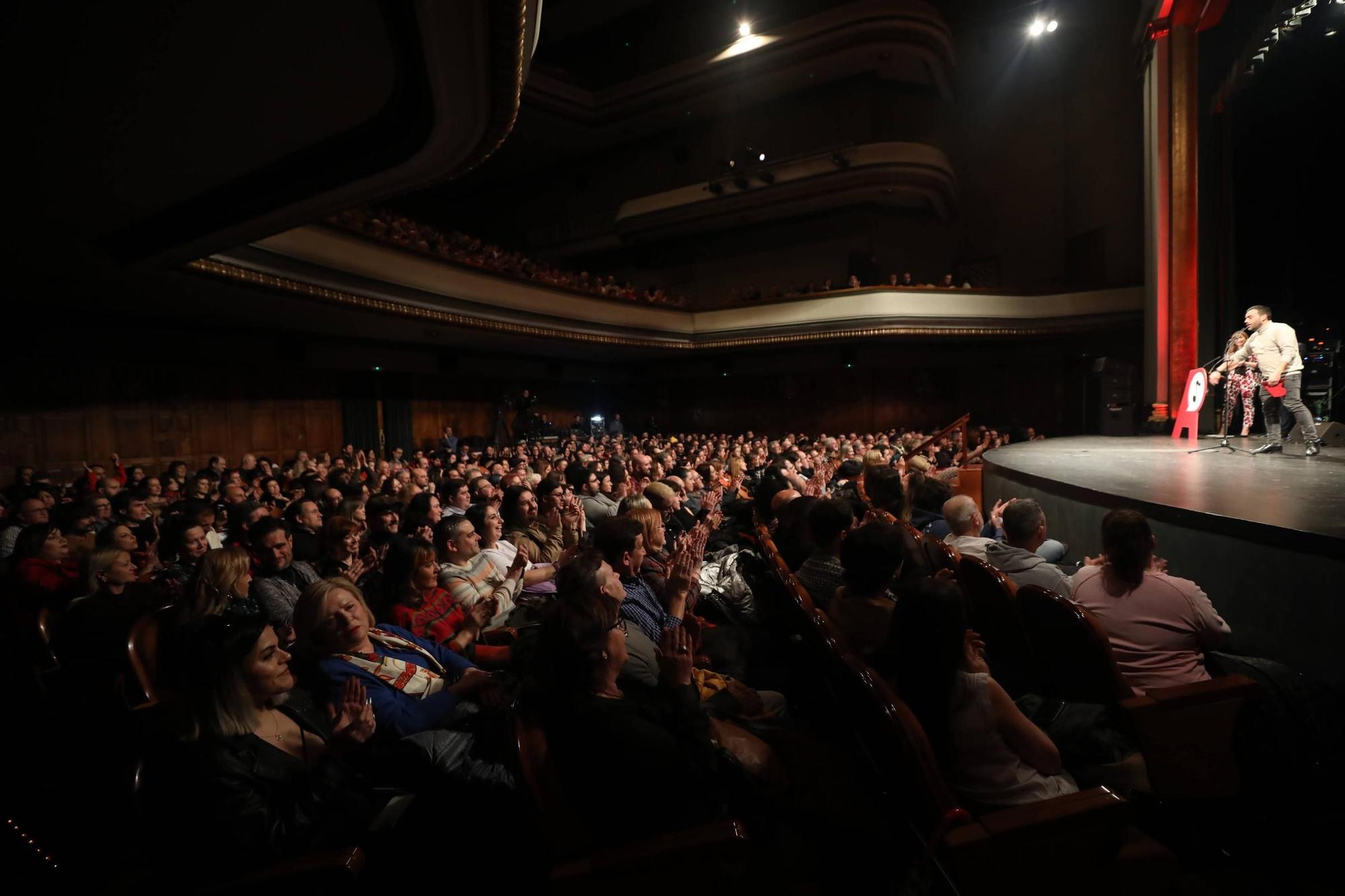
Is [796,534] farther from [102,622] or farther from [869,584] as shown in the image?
[102,622]

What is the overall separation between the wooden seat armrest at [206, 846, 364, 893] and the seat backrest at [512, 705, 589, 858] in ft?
1.01

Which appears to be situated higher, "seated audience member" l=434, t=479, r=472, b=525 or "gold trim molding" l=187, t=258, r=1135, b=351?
"gold trim molding" l=187, t=258, r=1135, b=351

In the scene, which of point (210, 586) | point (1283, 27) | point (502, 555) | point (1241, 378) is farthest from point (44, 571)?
point (1283, 27)

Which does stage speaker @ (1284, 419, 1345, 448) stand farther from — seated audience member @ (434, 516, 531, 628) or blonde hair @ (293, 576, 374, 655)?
blonde hair @ (293, 576, 374, 655)

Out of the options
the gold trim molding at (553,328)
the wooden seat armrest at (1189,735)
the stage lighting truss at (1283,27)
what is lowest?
the wooden seat armrest at (1189,735)

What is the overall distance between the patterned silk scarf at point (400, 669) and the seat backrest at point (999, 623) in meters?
1.58

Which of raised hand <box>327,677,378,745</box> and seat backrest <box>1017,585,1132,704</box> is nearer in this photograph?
raised hand <box>327,677,378,745</box>

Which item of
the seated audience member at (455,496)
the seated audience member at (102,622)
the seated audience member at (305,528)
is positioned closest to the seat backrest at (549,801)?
the seated audience member at (102,622)

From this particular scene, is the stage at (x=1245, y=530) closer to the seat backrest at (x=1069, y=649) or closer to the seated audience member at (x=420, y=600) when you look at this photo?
the seat backrest at (x=1069, y=649)

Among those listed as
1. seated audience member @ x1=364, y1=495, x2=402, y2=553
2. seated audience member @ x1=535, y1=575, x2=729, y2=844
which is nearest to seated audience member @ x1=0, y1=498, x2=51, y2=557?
seated audience member @ x1=364, y1=495, x2=402, y2=553

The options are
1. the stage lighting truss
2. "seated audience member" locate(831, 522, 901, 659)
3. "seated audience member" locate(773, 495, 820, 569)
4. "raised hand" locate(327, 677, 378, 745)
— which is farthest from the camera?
the stage lighting truss

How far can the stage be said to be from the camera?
1.88 meters

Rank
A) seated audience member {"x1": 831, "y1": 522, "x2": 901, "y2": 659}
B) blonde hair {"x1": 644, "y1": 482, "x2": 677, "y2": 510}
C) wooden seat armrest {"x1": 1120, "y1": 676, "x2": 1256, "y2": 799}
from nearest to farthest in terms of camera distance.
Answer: wooden seat armrest {"x1": 1120, "y1": 676, "x2": 1256, "y2": 799}
seated audience member {"x1": 831, "y1": 522, "x2": 901, "y2": 659}
blonde hair {"x1": 644, "y1": 482, "x2": 677, "y2": 510}

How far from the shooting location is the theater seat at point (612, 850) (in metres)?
1.04
